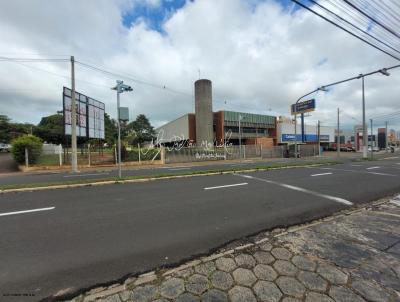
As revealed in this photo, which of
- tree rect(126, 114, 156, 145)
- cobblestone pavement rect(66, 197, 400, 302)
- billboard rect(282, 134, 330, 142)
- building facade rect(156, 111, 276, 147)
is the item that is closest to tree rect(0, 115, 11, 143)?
tree rect(126, 114, 156, 145)

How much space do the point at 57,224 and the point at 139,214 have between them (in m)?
1.64

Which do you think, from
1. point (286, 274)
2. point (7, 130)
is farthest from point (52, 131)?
point (286, 274)

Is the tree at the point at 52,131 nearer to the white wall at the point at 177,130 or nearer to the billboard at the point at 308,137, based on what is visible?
the white wall at the point at 177,130

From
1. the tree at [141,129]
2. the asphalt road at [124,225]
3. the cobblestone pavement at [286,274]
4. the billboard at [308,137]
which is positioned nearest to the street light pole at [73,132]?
the asphalt road at [124,225]

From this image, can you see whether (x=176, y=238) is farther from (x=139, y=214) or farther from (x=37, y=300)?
(x=37, y=300)

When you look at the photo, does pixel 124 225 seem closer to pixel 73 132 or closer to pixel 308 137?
pixel 73 132

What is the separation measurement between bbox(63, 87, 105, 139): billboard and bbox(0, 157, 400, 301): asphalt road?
12731 mm

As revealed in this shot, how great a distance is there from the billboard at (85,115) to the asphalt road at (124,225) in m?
12.7

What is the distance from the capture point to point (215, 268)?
9.54ft

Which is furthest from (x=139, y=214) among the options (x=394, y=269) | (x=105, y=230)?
(x=394, y=269)

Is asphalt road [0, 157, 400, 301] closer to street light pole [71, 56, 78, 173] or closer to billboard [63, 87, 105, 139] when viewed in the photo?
street light pole [71, 56, 78, 173]

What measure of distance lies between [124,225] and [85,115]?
20902mm

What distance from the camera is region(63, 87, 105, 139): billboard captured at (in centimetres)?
1839

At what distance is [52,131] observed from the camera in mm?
57844
